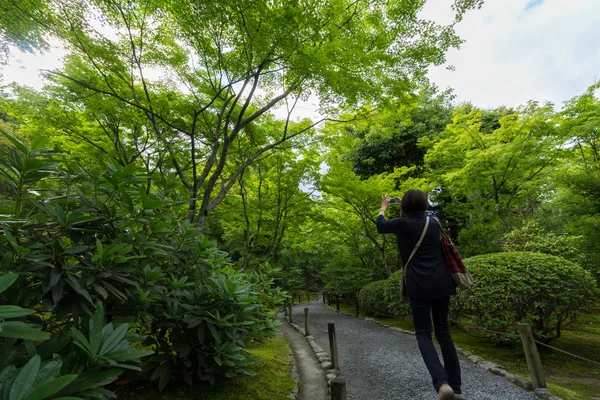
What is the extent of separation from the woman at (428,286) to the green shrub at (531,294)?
291 centimetres

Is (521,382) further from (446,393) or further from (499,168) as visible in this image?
(499,168)

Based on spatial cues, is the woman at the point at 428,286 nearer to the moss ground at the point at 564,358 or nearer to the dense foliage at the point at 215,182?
the dense foliage at the point at 215,182

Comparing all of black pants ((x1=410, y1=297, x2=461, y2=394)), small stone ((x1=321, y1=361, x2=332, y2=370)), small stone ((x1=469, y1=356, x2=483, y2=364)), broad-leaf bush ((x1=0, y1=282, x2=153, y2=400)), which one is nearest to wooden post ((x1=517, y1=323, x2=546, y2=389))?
small stone ((x1=469, y1=356, x2=483, y2=364))

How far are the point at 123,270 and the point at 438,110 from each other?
47.3 ft

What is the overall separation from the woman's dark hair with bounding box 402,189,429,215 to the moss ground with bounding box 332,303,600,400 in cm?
262

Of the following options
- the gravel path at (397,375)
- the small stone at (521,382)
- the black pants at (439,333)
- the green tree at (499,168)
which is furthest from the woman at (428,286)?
the green tree at (499,168)

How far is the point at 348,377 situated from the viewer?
3896 millimetres

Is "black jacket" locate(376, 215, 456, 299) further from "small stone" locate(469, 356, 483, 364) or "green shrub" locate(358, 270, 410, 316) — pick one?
"green shrub" locate(358, 270, 410, 316)

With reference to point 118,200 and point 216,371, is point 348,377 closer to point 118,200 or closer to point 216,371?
point 216,371

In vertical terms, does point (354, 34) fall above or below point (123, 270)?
above

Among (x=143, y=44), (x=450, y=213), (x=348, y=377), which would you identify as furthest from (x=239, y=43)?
(x=450, y=213)

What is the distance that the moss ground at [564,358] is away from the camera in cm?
322

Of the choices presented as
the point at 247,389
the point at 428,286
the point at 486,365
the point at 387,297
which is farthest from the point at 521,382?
the point at 387,297

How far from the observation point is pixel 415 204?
228cm
